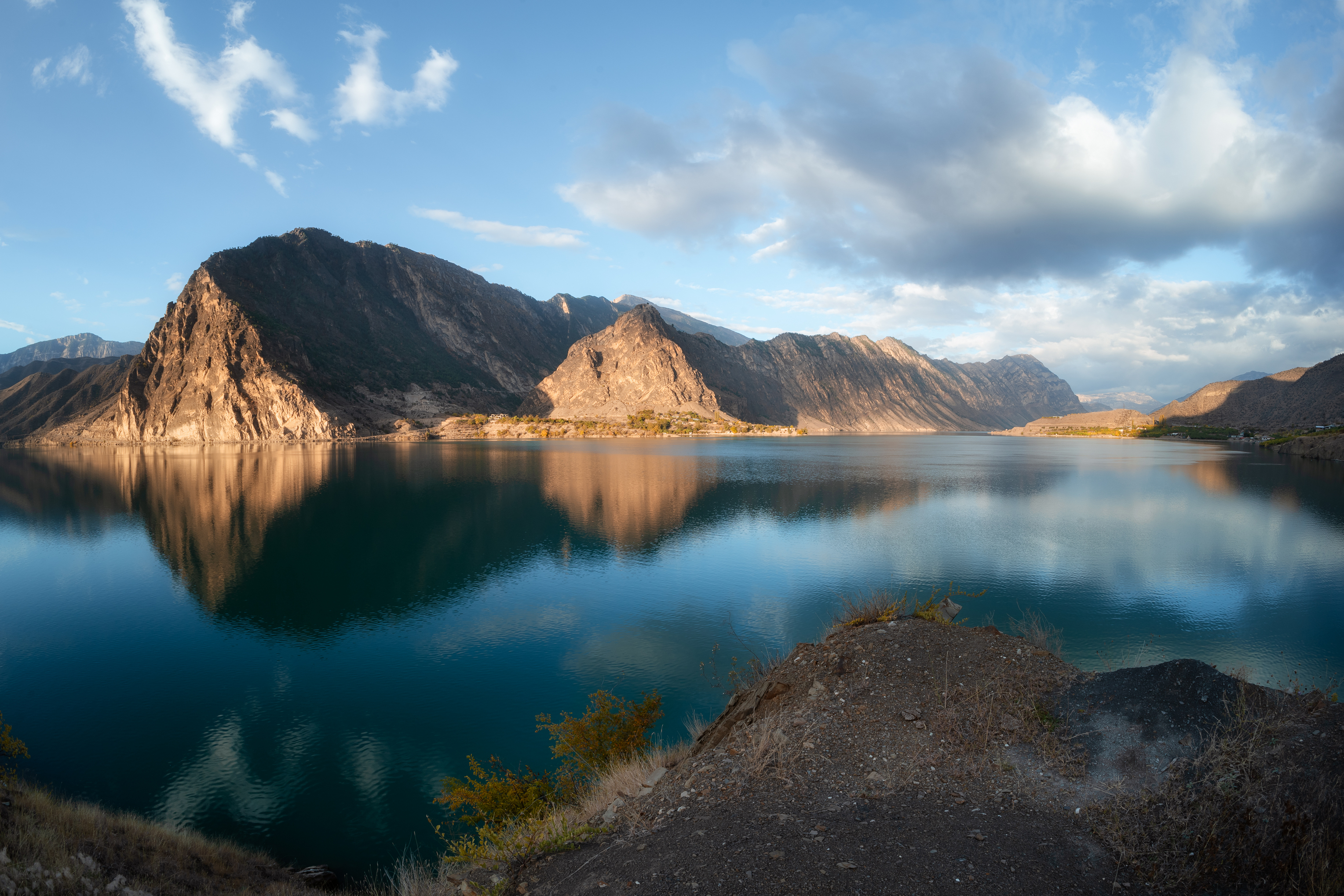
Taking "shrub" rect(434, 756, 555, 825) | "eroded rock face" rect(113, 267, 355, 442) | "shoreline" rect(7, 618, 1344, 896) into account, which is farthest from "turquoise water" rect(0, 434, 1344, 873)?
"eroded rock face" rect(113, 267, 355, 442)

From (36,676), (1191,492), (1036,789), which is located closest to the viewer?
(1036,789)

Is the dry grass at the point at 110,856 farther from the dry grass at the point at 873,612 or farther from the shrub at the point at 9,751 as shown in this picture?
the dry grass at the point at 873,612

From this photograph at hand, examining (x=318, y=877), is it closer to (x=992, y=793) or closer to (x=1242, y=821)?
(x=992, y=793)

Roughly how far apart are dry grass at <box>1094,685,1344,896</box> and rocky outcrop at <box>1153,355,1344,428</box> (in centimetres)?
17018

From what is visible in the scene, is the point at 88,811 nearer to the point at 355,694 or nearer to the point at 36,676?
the point at 355,694

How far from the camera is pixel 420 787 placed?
11992 millimetres

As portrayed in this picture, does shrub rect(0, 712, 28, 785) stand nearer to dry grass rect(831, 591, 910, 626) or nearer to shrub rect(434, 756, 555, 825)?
shrub rect(434, 756, 555, 825)

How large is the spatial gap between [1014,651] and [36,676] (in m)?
25.0

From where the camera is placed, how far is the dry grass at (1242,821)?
16.6ft

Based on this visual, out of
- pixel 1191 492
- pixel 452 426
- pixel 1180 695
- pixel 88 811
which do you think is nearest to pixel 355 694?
pixel 88 811

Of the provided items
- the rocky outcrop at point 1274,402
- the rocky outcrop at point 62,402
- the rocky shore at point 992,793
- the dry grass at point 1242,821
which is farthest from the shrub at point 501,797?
the rocky outcrop at point 62,402

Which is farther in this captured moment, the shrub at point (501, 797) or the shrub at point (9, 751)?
the shrub at point (9, 751)

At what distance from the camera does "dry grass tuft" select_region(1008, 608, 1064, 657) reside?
1197 cm

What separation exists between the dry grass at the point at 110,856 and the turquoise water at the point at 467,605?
1143mm
